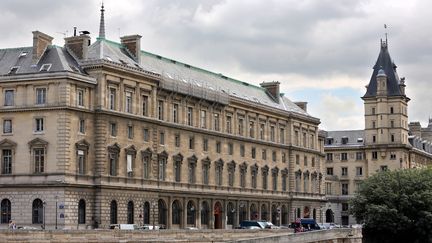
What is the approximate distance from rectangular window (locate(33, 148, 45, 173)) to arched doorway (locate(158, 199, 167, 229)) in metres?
17.1

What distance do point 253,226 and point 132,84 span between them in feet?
75.9

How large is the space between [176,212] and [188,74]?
1903 cm

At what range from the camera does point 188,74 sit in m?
116

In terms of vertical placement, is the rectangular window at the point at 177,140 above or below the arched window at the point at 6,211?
above

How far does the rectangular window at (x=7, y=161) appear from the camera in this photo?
90.6 m

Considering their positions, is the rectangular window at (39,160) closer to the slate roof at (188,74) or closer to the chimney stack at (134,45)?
the slate roof at (188,74)

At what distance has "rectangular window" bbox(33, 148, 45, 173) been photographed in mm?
89312

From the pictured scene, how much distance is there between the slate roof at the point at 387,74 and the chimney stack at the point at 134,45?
80.5 meters

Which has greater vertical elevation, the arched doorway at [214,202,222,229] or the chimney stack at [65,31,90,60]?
the chimney stack at [65,31,90,60]

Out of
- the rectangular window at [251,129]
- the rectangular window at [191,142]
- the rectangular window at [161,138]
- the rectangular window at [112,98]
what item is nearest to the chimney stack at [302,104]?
the rectangular window at [251,129]

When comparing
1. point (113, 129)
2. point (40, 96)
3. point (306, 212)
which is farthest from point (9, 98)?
point (306, 212)

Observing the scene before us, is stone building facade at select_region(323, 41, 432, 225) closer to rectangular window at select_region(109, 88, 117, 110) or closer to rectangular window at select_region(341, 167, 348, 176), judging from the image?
rectangular window at select_region(341, 167, 348, 176)

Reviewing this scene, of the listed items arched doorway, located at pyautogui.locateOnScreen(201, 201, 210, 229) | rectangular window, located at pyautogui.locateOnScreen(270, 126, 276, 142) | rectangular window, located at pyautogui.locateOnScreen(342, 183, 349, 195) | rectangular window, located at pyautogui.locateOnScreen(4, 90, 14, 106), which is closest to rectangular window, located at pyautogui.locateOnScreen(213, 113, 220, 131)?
arched doorway, located at pyautogui.locateOnScreen(201, 201, 210, 229)

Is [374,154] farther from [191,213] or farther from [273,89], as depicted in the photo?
[191,213]
